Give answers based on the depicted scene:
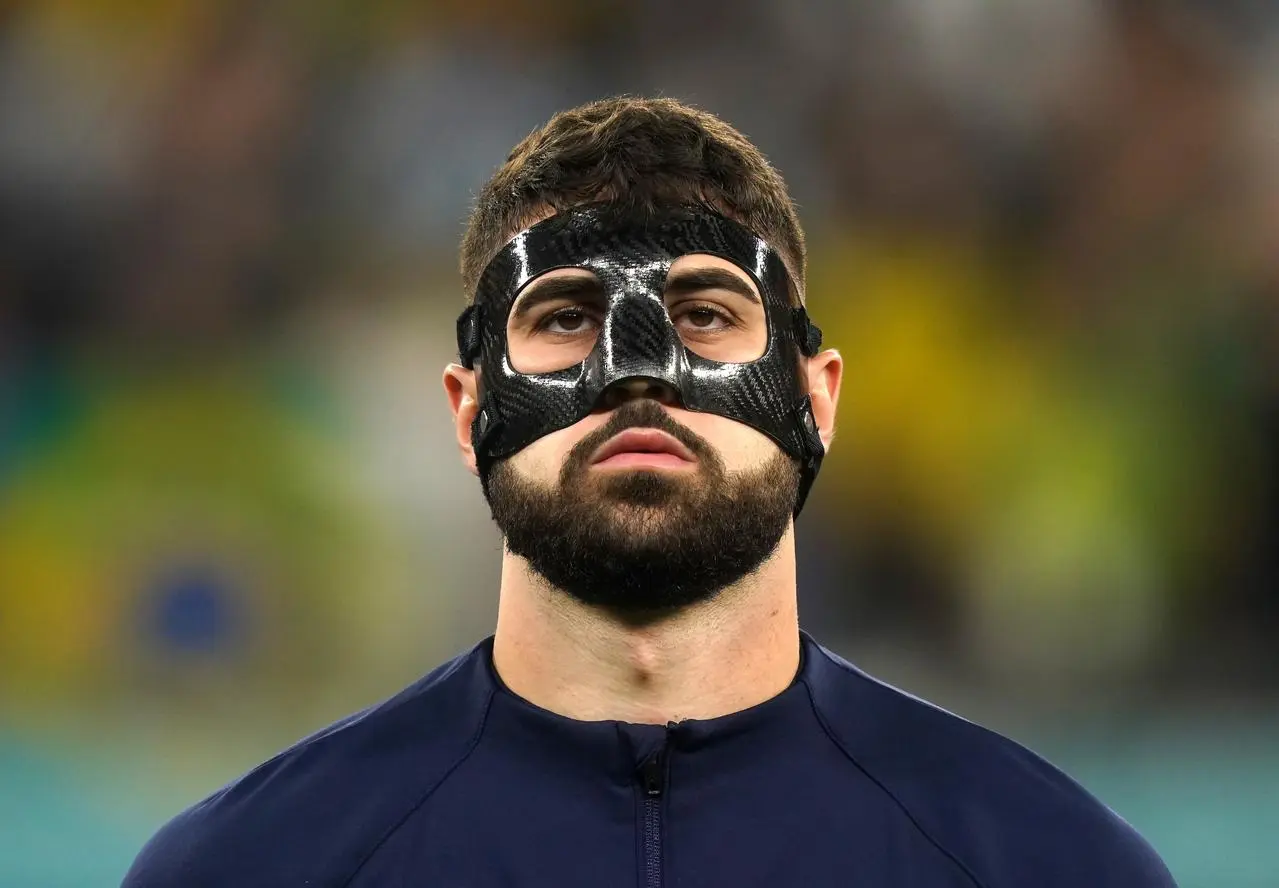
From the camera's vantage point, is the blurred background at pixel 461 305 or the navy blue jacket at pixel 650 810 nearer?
the navy blue jacket at pixel 650 810

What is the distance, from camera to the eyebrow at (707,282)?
230 centimetres

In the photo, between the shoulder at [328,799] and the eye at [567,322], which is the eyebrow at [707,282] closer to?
the eye at [567,322]

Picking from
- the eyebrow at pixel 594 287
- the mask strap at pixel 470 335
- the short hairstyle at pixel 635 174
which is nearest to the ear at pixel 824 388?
the short hairstyle at pixel 635 174

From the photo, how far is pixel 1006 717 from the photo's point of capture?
15.7ft

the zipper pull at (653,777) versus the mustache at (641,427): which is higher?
the mustache at (641,427)

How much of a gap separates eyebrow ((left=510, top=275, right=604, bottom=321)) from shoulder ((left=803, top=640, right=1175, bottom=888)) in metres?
0.76

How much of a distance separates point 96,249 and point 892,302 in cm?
326

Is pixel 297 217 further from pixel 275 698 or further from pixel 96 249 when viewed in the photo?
pixel 275 698

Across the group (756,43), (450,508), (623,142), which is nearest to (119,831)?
(450,508)

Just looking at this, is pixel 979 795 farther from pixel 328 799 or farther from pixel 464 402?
pixel 464 402

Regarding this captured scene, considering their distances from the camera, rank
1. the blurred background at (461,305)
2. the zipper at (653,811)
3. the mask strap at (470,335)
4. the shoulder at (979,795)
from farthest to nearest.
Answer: the blurred background at (461,305) < the mask strap at (470,335) < the shoulder at (979,795) < the zipper at (653,811)

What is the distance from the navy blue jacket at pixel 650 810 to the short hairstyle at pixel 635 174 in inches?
33.8

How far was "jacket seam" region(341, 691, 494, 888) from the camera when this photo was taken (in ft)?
6.44

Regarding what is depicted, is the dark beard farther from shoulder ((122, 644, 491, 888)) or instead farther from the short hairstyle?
the short hairstyle
